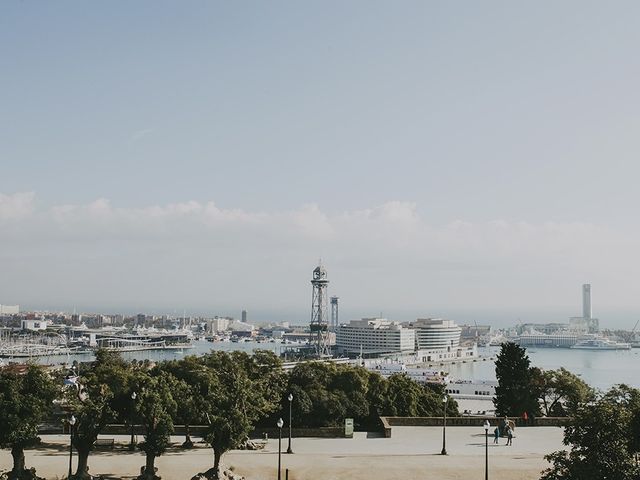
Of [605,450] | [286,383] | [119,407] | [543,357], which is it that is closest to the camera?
[605,450]

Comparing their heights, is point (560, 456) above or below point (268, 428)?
above

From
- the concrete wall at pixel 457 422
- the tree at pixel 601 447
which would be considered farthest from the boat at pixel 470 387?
the tree at pixel 601 447

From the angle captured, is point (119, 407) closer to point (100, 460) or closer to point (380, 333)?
point (100, 460)

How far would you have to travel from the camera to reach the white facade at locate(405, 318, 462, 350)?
555 feet

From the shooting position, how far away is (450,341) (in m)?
174

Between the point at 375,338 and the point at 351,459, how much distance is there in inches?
5656

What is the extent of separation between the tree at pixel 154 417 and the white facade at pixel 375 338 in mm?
140556

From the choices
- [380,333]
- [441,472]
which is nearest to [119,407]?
[441,472]

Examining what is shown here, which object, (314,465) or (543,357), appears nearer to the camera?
(314,465)

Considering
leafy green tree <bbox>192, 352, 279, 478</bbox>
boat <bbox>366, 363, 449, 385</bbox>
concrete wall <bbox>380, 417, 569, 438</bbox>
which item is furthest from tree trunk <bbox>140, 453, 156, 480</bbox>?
boat <bbox>366, 363, 449, 385</bbox>

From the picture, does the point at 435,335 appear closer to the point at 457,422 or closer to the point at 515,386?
the point at 515,386

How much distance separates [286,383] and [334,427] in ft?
12.9

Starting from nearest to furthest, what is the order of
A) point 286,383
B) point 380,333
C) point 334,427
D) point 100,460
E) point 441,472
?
point 441,472 → point 100,460 → point 334,427 → point 286,383 → point 380,333

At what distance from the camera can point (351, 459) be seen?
23984mm
